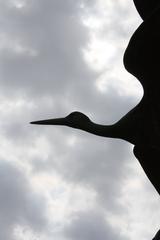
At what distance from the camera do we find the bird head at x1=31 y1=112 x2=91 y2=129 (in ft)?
54.3

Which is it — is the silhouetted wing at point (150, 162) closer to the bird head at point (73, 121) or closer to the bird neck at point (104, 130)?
the bird neck at point (104, 130)

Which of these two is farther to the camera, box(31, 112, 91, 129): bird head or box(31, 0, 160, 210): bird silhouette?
box(31, 112, 91, 129): bird head

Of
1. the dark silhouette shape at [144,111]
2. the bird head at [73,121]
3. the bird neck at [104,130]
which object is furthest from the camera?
the bird head at [73,121]

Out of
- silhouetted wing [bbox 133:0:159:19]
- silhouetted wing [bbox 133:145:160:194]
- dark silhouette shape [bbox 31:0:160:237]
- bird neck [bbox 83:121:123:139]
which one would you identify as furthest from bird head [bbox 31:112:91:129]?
silhouetted wing [bbox 133:0:159:19]

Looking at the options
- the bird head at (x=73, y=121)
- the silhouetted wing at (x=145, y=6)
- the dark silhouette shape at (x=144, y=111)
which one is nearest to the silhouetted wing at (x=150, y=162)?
the dark silhouette shape at (x=144, y=111)

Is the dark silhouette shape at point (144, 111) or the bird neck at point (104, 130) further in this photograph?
the bird neck at point (104, 130)

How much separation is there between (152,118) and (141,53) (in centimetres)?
150

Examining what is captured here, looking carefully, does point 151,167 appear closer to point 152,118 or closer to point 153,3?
point 152,118

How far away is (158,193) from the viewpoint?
1556 cm

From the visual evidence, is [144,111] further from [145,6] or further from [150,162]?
[145,6]

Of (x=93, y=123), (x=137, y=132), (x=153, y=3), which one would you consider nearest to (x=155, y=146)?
(x=137, y=132)

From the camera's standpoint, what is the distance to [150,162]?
15.6 m

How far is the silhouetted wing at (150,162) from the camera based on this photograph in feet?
51.0

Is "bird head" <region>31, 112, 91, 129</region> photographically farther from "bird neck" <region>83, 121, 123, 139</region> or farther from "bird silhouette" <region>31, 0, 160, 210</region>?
"bird neck" <region>83, 121, 123, 139</region>
